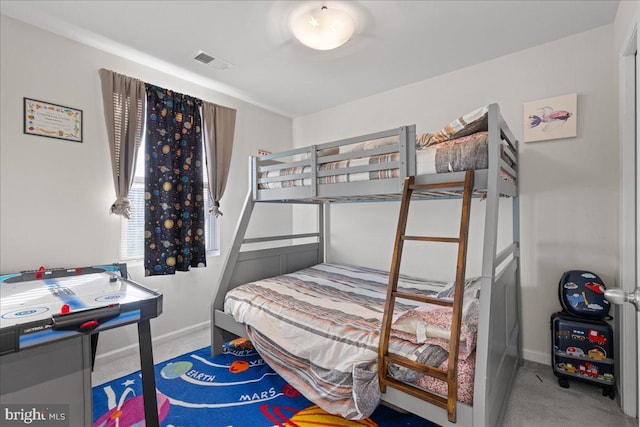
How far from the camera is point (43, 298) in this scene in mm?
1491

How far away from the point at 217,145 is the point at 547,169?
3129 millimetres

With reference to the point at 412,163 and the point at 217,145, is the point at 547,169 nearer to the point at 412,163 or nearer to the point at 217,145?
the point at 412,163

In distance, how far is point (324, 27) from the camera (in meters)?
2.06

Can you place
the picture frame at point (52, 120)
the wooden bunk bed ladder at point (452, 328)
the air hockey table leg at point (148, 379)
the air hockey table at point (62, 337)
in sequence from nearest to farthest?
the air hockey table at point (62, 337), the wooden bunk bed ladder at point (452, 328), the air hockey table leg at point (148, 379), the picture frame at point (52, 120)

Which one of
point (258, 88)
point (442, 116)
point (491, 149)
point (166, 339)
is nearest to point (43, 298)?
point (166, 339)

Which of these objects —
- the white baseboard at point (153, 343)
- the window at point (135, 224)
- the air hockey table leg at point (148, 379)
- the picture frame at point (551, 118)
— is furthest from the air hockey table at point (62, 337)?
the picture frame at point (551, 118)

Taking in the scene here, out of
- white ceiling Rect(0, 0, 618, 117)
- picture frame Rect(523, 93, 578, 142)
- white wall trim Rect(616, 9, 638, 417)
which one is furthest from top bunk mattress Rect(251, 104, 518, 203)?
white ceiling Rect(0, 0, 618, 117)

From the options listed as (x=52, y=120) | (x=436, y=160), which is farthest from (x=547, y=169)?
(x=52, y=120)

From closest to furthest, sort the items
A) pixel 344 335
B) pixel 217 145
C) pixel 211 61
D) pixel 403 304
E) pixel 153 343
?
pixel 344 335
pixel 403 304
pixel 211 61
pixel 153 343
pixel 217 145

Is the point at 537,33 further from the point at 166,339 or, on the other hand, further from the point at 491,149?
the point at 166,339

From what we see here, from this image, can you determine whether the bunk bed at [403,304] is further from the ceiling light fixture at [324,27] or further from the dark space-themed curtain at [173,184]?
the ceiling light fixture at [324,27]

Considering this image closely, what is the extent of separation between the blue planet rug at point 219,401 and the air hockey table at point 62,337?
474 millimetres

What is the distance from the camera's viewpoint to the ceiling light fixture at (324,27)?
6.62ft

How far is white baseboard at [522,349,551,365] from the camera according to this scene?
2482mm
